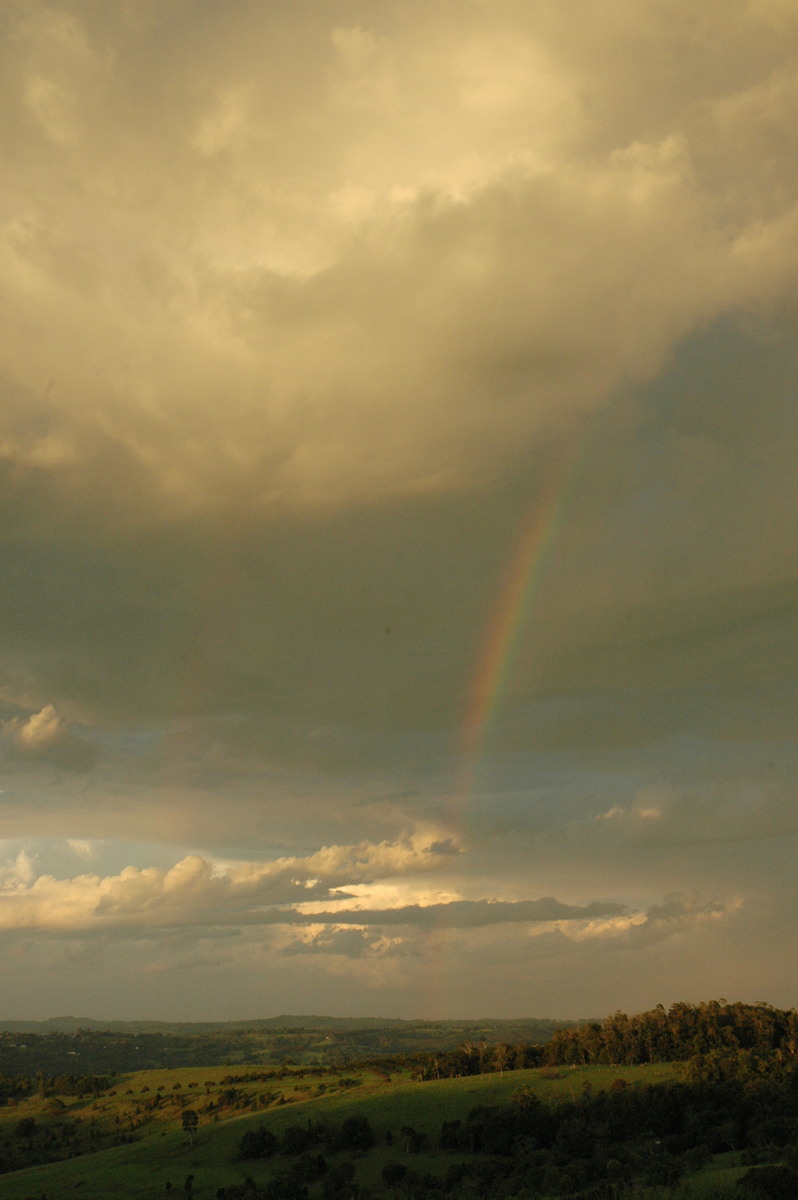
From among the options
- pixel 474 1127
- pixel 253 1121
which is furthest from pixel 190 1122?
pixel 474 1127

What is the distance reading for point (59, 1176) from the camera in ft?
344

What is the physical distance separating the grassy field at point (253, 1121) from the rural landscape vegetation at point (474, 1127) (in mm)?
403

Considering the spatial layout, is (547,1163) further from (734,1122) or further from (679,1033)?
(679,1033)

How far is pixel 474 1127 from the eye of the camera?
93.9 m

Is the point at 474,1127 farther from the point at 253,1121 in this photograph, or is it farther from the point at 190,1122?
the point at 190,1122

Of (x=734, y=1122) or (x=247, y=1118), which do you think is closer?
(x=734, y=1122)

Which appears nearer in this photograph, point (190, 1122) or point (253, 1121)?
point (253, 1121)

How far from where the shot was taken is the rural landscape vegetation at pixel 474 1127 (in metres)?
68.1

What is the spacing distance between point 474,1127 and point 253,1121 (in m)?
39.2

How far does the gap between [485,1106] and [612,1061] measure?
4371 cm

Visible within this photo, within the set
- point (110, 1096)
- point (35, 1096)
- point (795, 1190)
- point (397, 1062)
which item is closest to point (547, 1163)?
point (795, 1190)

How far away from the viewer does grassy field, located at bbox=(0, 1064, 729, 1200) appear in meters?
93.7

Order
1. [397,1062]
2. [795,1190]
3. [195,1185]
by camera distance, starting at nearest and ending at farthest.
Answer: [795,1190] < [195,1185] < [397,1062]

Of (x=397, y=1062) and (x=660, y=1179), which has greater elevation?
(x=660, y=1179)
